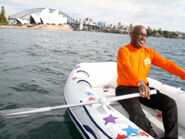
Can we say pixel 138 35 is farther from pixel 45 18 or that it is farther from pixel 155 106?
pixel 45 18

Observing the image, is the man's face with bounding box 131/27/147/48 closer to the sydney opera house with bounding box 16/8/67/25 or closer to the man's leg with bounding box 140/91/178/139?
the man's leg with bounding box 140/91/178/139

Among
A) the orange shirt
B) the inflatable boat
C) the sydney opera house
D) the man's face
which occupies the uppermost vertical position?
the sydney opera house

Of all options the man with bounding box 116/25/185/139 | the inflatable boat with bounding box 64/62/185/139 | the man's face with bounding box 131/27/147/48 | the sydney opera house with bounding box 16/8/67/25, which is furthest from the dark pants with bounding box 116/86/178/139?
the sydney opera house with bounding box 16/8/67/25

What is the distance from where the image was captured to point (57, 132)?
3.28 m

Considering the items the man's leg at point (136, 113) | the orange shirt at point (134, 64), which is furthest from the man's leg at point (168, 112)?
the orange shirt at point (134, 64)

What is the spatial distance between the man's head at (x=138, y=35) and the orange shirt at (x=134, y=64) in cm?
8

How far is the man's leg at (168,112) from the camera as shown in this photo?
7.75 ft

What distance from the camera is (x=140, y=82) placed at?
242 centimetres

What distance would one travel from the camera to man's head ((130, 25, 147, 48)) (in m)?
2.74

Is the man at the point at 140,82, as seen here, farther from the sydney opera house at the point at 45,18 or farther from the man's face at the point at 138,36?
the sydney opera house at the point at 45,18

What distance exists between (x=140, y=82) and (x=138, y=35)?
736mm

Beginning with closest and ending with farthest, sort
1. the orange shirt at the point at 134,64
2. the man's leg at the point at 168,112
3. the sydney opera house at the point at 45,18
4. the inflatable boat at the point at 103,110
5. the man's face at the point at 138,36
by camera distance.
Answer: the inflatable boat at the point at 103,110 < the man's leg at the point at 168,112 < the orange shirt at the point at 134,64 < the man's face at the point at 138,36 < the sydney opera house at the point at 45,18

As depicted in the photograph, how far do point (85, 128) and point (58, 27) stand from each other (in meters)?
84.3

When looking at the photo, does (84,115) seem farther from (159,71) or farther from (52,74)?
(159,71)
